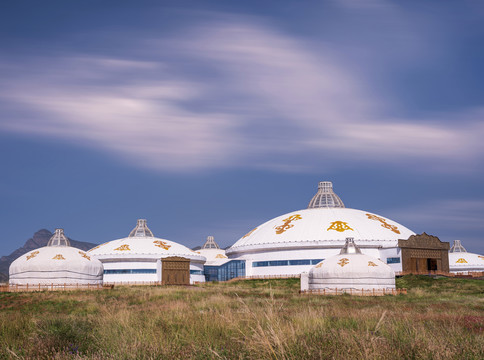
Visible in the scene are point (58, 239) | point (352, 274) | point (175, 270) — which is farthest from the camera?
point (175, 270)

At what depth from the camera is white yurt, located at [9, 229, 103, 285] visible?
5912 cm

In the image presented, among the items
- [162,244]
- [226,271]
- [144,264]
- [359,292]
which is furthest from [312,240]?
[359,292]

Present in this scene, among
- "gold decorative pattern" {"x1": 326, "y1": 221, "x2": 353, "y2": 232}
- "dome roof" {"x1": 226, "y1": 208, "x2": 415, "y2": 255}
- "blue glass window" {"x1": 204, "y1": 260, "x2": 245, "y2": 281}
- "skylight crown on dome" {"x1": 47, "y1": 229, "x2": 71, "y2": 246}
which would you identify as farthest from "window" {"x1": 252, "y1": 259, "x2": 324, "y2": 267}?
"skylight crown on dome" {"x1": 47, "y1": 229, "x2": 71, "y2": 246}

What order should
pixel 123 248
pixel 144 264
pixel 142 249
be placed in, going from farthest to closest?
pixel 123 248, pixel 142 249, pixel 144 264

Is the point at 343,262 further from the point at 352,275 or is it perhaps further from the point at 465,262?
the point at 465,262

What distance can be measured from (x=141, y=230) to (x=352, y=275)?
4434 cm

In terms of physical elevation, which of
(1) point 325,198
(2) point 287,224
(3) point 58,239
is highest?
(1) point 325,198

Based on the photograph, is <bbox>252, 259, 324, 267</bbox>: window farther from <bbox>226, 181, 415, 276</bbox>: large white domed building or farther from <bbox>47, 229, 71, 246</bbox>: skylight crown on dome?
<bbox>47, 229, 71, 246</bbox>: skylight crown on dome

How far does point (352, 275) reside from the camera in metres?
48.9

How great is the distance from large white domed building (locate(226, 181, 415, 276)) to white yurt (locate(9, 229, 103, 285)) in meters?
23.6

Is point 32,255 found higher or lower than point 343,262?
higher

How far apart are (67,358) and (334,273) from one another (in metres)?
→ 41.8

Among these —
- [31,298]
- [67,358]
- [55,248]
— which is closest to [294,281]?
[55,248]

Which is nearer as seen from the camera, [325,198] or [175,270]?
[175,270]
